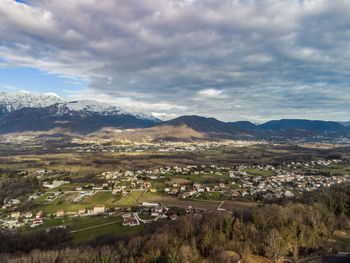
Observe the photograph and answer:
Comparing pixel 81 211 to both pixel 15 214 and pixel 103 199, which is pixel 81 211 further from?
pixel 15 214

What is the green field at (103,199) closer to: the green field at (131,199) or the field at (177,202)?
the green field at (131,199)

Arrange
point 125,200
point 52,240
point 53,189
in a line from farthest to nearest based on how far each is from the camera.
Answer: point 53,189, point 125,200, point 52,240

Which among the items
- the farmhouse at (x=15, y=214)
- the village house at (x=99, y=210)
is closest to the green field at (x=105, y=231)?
the village house at (x=99, y=210)

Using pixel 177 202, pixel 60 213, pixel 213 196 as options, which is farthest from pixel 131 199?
pixel 213 196

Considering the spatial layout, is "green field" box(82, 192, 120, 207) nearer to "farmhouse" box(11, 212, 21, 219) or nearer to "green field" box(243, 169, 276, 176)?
"farmhouse" box(11, 212, 21, 219)

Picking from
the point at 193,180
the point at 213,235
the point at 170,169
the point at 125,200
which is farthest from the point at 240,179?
the point at 213,235

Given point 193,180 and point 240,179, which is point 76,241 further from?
point 240,179

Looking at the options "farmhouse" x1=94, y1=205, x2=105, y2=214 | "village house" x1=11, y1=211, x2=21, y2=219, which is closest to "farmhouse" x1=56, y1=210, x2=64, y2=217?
"farmhouse" x1=94, y1=205, x2=105, y2=214

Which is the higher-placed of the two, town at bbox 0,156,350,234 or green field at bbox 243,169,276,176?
green field at bbox 243,169,276,176
